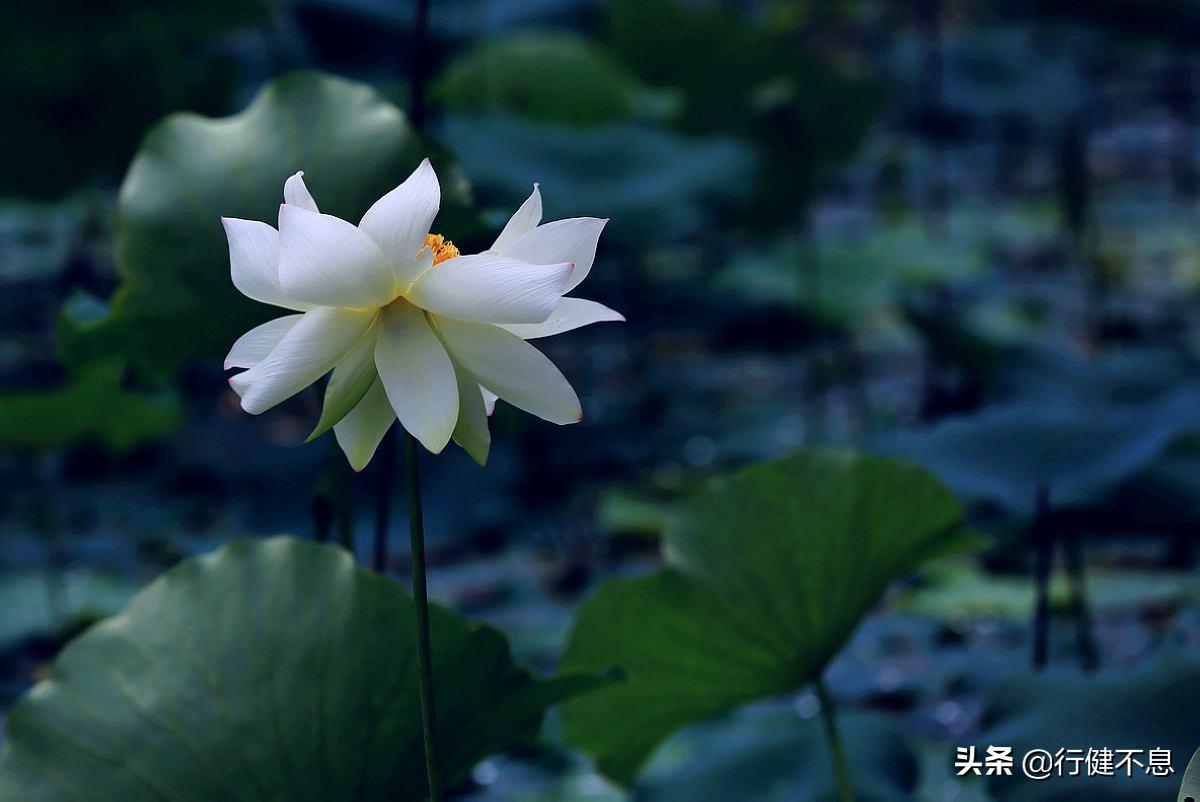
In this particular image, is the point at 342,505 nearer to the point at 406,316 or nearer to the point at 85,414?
the point at 406,316

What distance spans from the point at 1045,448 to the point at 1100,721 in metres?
0.38

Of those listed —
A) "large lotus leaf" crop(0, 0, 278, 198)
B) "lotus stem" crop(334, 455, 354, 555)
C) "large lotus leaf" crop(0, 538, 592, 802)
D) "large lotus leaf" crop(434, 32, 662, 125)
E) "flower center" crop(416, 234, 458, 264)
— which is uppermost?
"large lotus leaf" crop(434, 32, 662, 125)

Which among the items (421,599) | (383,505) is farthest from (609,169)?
(421,599)

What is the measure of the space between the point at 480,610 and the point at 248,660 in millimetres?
1007

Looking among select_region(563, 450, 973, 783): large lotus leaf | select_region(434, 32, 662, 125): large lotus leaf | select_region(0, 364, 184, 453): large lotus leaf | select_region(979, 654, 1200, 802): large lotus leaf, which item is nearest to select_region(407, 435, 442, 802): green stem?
select_region(563, 450, 973, 783): large lotus leaf

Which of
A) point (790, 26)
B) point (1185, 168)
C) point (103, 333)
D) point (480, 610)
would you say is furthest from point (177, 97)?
point (790, 26)

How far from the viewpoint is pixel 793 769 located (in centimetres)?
119

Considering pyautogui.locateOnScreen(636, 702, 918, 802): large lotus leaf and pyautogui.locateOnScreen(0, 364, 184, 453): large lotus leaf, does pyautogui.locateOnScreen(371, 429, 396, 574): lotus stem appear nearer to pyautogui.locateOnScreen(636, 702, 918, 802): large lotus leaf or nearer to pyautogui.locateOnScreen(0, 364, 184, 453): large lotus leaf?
pyautogui.locateOnScreen(636, 702, 918, 802): large lotus leaf

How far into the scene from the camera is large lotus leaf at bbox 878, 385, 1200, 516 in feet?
4.14

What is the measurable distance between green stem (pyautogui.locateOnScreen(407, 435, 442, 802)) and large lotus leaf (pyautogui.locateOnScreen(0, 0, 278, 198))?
1.93 m

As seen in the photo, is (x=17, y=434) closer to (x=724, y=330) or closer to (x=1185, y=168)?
(x=724, y=330)

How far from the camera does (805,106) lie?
3.28 m

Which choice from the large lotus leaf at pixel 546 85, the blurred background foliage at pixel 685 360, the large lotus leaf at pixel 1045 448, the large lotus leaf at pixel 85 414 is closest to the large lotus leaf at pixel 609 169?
the blurred background foliage at pixel 685 360

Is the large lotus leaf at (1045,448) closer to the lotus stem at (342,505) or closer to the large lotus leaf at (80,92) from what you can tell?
the lotus stem at (342,505)
